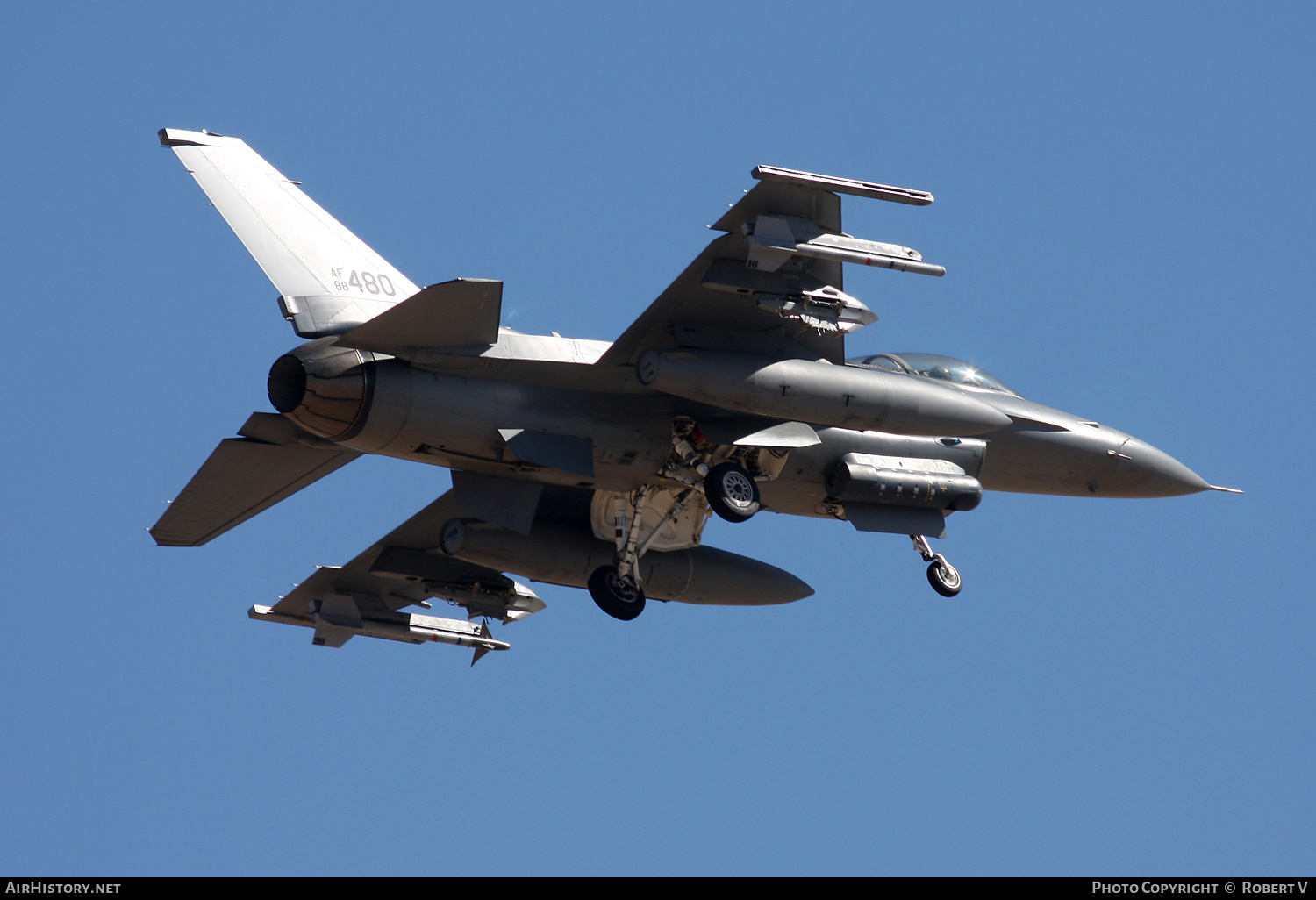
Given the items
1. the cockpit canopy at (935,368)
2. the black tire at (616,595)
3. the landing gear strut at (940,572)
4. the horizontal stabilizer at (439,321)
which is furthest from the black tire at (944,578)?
the horizontal stabilizer at (439,321)

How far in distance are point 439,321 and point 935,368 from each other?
20.9ft

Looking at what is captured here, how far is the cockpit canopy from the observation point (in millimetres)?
17156

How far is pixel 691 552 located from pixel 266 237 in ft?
20.5

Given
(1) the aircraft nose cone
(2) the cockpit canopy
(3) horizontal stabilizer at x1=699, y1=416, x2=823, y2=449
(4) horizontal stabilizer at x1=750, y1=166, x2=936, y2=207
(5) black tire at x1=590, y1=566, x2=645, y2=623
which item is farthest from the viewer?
(1) the aircraft nose cone

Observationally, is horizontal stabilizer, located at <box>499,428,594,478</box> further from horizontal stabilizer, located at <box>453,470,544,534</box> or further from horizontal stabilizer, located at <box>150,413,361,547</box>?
horizontal stabilizer, located at <box>150,413,361,547</box>

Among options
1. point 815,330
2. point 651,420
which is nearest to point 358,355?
point 651,420

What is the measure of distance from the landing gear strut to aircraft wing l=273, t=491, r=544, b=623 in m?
4.96

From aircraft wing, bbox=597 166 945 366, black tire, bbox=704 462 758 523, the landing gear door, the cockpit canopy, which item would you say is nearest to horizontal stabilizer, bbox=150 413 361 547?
the landing gear door

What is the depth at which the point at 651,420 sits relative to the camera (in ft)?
51.3

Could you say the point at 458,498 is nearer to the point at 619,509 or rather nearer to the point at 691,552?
the point at 619,509

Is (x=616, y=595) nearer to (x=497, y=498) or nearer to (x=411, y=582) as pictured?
(x=497, y=498)

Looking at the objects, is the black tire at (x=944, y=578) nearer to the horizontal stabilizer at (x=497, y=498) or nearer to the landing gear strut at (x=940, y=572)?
the landing gear strut at (x=940, y=572)
